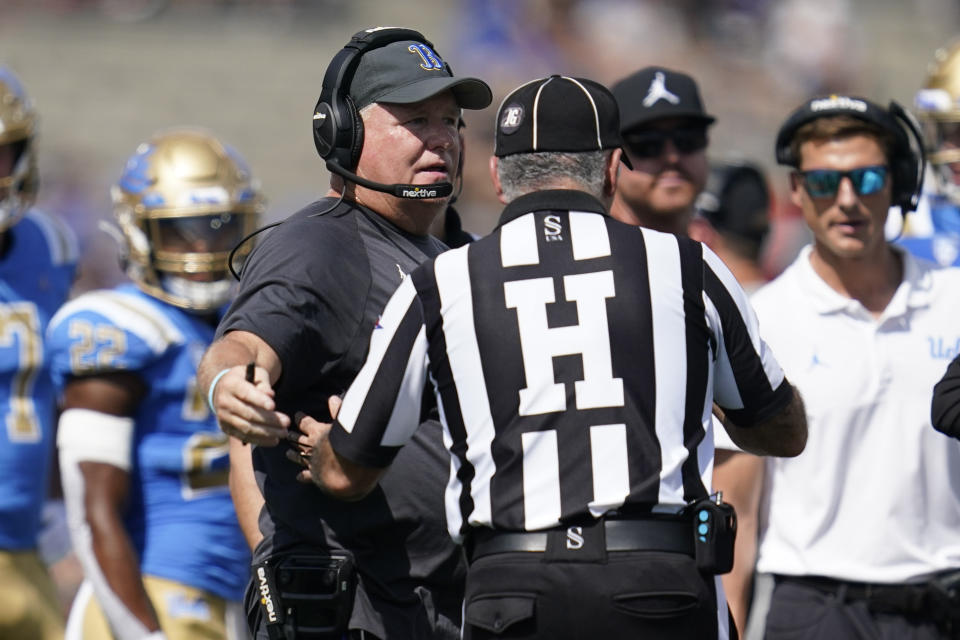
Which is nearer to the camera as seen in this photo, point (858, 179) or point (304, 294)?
point (304, 294)

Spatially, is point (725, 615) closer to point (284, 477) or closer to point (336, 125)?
point (284, 477)

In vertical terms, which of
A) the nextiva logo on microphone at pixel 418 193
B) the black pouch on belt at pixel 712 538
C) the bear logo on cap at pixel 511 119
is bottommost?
the black pouch on belt at pixel 712 538

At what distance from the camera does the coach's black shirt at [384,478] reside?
356 centimetres

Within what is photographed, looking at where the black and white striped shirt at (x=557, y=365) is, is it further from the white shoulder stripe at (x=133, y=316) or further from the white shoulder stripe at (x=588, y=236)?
the white shoulder stripe at (x=133, y=316)

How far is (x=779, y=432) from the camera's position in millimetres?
3424

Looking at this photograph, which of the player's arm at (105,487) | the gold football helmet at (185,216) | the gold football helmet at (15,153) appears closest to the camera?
the player's arm at (105,487)

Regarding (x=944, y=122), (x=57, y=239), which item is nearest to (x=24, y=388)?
(x=57, y=239)

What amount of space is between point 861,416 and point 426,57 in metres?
1.72

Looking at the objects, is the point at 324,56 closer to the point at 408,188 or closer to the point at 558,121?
the point at 408,188

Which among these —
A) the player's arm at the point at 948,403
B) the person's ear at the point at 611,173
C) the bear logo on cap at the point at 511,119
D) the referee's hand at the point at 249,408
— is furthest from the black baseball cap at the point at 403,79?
the player's arm at the point at 948,403

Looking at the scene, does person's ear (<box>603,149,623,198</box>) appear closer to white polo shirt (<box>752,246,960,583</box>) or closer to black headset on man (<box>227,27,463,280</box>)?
black headset on man (<box>227,27,463,280</box>)

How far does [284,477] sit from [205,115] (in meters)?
16.3

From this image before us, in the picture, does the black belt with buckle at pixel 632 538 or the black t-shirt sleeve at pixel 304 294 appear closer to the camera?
the black belt with buckle at pixel 632 538

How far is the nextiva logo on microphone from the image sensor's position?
3.77 metres
